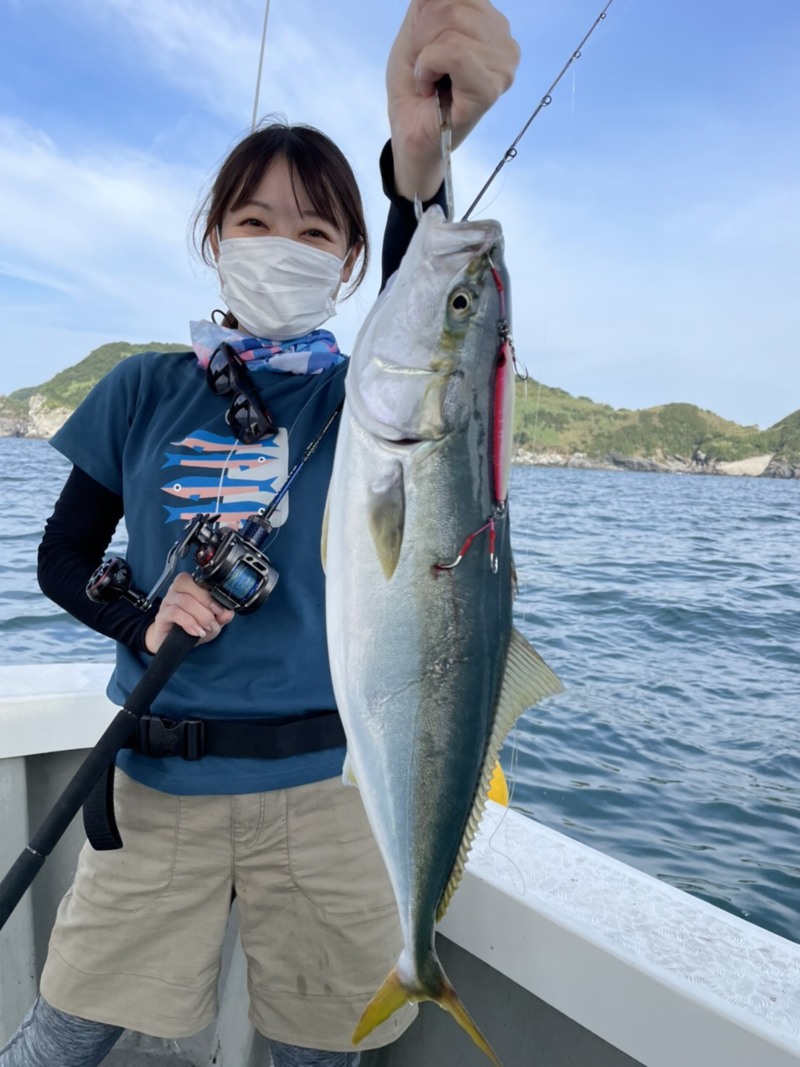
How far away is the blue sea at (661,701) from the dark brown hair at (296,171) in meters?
0.83

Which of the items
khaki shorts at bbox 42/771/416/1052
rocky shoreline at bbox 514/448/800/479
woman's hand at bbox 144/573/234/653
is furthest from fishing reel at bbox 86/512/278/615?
rocky shoreline at bbox 514/448/800/479

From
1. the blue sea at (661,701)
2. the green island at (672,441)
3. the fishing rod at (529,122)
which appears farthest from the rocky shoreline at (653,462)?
the fishing rod at (529,122)

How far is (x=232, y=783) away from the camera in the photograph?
172cm

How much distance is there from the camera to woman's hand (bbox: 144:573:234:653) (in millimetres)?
1575

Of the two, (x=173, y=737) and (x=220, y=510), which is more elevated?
(x=220, y=510)

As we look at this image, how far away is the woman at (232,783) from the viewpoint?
172 cm

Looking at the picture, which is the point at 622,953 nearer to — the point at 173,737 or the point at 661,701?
the point at 173,737

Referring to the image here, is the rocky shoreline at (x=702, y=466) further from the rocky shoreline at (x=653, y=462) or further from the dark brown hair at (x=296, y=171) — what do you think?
the dark brown hair at (x=296, y=171)

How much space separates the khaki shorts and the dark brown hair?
1.34 metres

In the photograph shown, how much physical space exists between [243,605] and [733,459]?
75.5m

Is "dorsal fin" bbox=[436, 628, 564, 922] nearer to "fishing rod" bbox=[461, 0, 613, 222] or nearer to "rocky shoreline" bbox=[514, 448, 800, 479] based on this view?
"fishing rod" bbox=[461, 0, 613, 222]

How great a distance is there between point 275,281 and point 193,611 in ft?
2.79

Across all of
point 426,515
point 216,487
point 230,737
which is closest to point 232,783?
point 230,737

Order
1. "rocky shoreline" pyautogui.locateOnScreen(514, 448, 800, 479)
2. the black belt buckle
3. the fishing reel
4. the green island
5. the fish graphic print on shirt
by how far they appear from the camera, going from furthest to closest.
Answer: "rocky shoreline" pyautogui.locateOnScreen(514, 448, 800, 479) → the green island → the fish graphic print on shirt → the black belt buckle → the fishing reel
